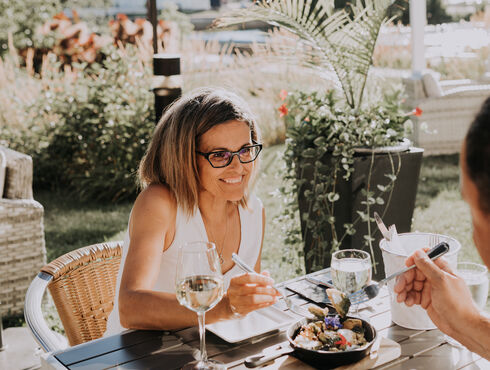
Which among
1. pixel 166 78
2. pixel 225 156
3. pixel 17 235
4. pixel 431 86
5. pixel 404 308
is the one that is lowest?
pixel 17 235

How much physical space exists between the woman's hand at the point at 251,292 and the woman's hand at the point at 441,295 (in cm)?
32

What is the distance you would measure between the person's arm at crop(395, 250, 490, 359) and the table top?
0.06m

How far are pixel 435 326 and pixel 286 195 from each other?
210 cm

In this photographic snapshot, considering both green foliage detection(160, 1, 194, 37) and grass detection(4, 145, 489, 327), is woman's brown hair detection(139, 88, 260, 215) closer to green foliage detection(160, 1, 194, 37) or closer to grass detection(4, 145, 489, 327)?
grass detection(4, 145, 489, 327)

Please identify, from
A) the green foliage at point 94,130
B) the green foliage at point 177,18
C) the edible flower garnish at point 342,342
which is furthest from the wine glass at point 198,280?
the green foliage at point 177,18

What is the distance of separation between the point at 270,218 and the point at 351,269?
12.1 ft

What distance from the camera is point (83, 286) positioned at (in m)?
2.21

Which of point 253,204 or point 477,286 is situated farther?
point 253,204

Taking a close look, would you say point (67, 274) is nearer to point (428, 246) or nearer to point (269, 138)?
point (428, 246)

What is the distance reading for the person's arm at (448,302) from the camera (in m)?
1.52

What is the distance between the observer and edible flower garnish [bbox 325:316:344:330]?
156cm

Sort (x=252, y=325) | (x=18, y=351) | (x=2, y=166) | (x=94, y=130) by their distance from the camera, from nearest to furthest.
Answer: (x=252, y=325)
(x=18, y=351)
(x=2, y=166)
(x=94, y=130)

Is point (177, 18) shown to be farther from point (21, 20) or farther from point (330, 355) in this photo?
point (330, 355)

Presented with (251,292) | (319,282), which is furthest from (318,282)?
(251,292)
